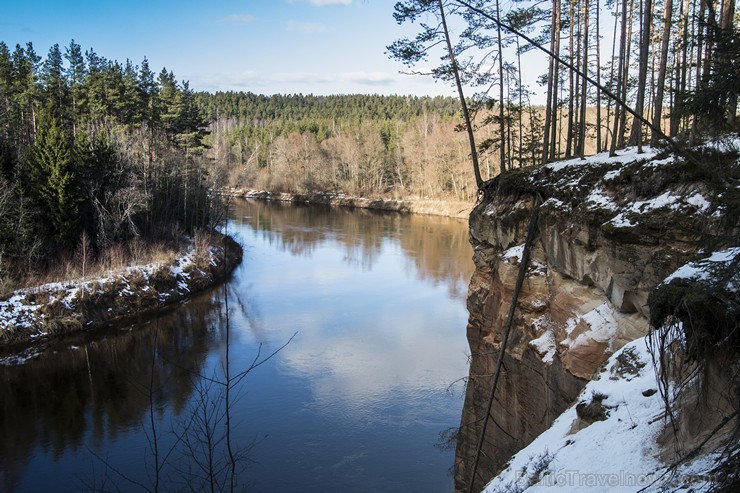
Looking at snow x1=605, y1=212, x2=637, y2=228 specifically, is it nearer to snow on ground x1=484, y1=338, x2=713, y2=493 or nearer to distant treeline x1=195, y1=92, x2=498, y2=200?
snow on ground x1=484, y1=338, x2=713, y2=493

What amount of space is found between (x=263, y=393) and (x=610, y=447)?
45.7ft

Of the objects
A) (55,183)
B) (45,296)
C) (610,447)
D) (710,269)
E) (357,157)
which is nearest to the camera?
(710,269)

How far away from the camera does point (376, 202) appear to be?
72.0 meters

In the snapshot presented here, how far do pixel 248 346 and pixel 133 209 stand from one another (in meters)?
14.6

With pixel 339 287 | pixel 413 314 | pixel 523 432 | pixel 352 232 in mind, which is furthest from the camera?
pixel 352 232

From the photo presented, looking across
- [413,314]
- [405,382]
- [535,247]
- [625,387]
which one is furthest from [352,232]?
[625,387]

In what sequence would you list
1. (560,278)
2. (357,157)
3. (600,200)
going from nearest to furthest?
(600,200) < (560,278) < (357,157)

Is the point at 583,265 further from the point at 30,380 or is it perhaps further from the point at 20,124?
the point at 20,124

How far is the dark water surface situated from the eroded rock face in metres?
3.64

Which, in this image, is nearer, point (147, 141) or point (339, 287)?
point (339, 287)

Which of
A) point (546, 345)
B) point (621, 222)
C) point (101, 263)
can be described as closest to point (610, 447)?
point (621, 222)

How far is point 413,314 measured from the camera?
25953 mm

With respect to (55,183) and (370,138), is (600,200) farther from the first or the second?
(370,138)

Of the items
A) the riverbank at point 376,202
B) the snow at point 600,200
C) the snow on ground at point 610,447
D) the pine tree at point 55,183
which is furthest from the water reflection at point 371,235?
the snow on ground at point 610,447
